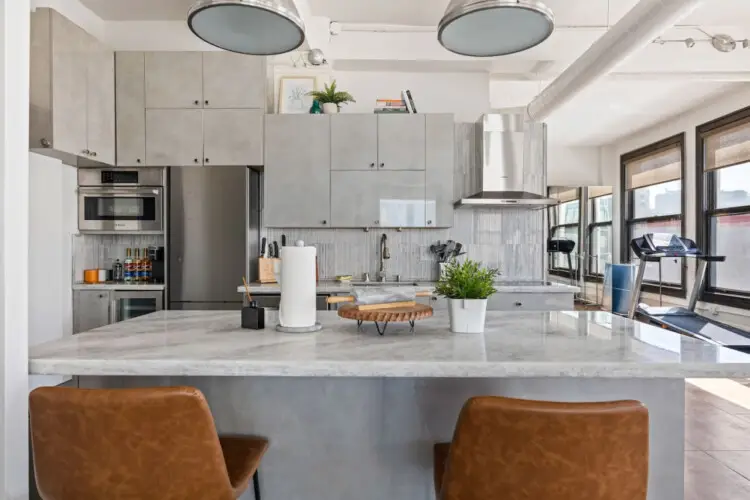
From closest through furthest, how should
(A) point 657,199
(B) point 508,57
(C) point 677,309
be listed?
1. (B) point 508,57
2. (C) point 677,309
3. (A) point 657,199

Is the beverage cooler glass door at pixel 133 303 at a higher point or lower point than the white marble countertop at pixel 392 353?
lower

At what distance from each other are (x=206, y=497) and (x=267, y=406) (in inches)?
21.2

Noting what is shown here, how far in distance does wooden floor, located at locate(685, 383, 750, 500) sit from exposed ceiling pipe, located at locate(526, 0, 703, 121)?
2.65 metres

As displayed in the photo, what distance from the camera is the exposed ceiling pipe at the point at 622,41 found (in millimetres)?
2980

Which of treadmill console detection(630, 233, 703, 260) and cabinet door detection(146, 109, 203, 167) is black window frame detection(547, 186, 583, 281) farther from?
cabinet door detection(146, 109, 203, 167)

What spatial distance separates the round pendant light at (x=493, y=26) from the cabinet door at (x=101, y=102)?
119 inches

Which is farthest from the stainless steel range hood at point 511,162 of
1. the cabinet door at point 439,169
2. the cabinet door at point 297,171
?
A: the cabinet door at point 297,171

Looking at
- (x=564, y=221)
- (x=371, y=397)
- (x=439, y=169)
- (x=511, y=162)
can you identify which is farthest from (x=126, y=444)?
(x=564, y=221)

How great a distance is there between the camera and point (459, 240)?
4.67 m

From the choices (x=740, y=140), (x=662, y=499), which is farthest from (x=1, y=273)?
(x=740, y=140)

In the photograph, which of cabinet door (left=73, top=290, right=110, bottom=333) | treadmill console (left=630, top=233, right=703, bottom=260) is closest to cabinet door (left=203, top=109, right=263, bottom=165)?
cabinet door (left=73, top=290, right=110, bottom=333)

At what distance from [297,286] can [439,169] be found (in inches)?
111

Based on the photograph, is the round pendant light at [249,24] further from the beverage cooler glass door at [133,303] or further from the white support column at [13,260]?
the beverage cooler glass door at [133,303]

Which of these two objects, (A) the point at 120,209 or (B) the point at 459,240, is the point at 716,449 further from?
(A) the point at 120,209
